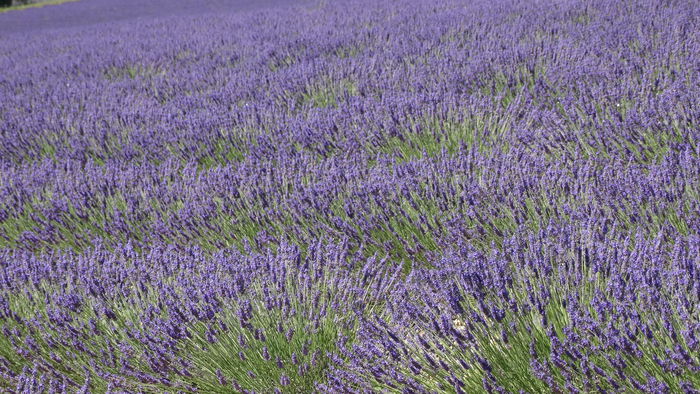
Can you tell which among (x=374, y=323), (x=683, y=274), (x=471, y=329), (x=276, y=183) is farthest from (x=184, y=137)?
(x=683, y=274)

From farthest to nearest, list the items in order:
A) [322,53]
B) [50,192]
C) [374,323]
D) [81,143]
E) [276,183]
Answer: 1. [322,53]
2. [81,143]
3. [50,192]
4. [276,183]
5. [374,323]

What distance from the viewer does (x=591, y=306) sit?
4.68ft

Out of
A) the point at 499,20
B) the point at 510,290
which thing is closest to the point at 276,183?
the point at 510,290

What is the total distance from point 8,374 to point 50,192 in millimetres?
1237

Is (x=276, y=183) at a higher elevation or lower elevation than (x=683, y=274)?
lower

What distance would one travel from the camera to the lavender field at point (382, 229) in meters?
1.43

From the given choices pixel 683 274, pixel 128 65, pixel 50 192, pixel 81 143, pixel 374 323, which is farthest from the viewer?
pixel 128 65

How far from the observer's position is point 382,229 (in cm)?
216

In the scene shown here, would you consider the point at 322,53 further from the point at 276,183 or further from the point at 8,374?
the point at 8,374

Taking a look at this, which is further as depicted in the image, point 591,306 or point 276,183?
point 276,183

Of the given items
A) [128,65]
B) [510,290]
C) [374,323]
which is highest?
[510,290]

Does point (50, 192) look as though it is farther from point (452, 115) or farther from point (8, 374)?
point (452, 115)

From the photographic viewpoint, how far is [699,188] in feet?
6.02

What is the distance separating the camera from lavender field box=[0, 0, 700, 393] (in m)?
1.43
